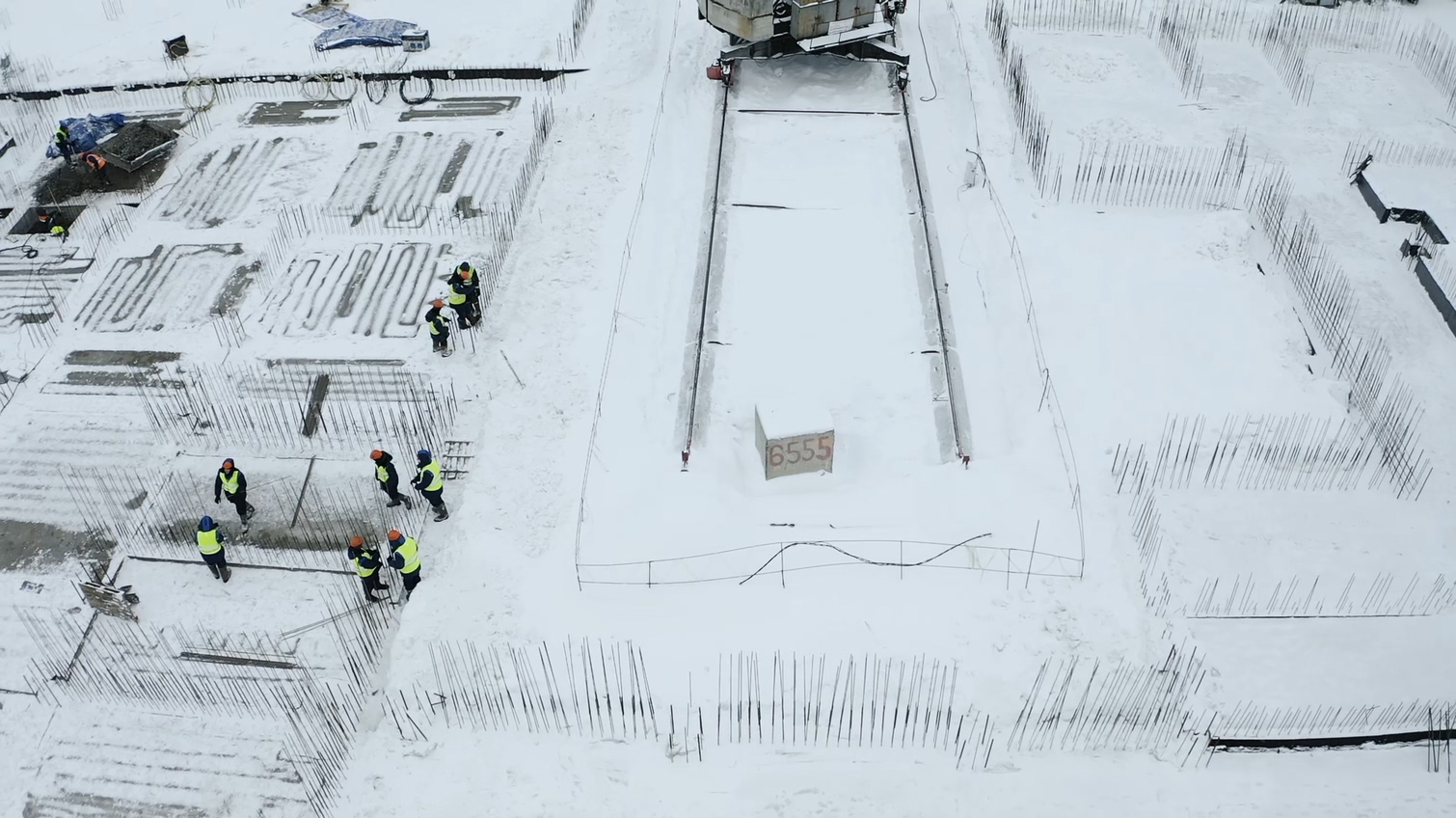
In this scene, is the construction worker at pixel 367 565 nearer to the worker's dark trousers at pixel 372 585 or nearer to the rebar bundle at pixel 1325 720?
the worker's dark trousers at pixel 372 585

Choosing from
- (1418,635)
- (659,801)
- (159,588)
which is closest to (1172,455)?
(1418,635)

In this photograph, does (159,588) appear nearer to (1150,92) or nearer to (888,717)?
(888,717)

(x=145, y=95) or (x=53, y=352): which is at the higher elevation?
(x=145, y=95)

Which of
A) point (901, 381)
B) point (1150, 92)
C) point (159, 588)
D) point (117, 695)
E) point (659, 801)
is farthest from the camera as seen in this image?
point (1150, 92)

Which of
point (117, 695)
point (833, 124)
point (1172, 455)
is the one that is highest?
point (833, 124)

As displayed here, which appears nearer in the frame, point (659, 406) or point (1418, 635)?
point (1418, 635)

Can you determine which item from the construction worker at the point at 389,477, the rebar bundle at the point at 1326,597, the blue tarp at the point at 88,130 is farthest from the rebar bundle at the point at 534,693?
the blue tarp at the point at 88,130

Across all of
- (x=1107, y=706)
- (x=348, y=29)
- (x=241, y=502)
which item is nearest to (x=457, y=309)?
(x=241, y=502)

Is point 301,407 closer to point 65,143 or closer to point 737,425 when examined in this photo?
point 737,425
